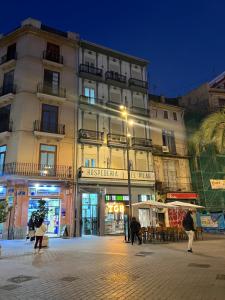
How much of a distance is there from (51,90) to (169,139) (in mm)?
14218

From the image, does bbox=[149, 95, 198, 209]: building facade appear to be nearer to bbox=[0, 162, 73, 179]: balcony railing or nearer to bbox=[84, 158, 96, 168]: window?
bbox=[84, 158, 96, 168]: window

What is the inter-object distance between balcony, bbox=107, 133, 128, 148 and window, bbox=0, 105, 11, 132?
9.36 meters

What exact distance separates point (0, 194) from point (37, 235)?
9750 millimetres

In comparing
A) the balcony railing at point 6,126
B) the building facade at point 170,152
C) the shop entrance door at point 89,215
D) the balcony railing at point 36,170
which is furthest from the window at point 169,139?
the balcony railing at point 6,126

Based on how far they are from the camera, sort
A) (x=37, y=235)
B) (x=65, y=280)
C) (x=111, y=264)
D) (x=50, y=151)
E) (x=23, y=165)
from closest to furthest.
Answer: (x=65, y=280) < (x=111, y=264) < (x=37, y=235) < (x=23, y=165) < (x=50, y=151)

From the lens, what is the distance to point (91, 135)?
25.2 metres

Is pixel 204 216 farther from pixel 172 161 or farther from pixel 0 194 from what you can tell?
pixel 0 194

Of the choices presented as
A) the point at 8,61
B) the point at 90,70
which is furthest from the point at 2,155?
the point at 90,70

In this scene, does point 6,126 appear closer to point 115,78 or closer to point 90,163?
point 90,163

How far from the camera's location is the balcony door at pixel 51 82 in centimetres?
2466

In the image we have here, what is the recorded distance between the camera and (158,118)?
30406mm

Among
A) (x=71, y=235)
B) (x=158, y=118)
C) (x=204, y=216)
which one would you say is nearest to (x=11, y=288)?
(x=71, y=235)

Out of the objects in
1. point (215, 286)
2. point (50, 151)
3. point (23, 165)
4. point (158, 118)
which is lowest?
point (215, 286)

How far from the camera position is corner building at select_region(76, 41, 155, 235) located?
23.5 metres
